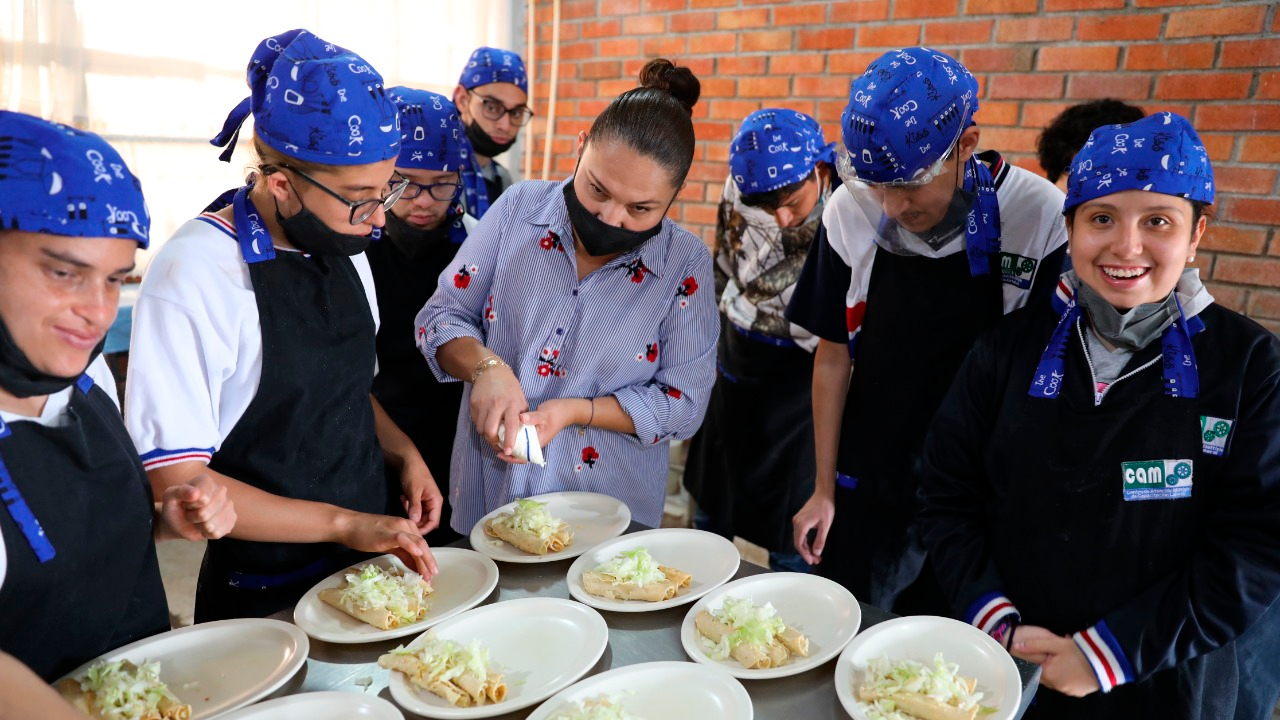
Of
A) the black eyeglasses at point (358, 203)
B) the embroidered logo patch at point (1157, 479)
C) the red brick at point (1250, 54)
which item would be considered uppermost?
the red brick at point (1250, 54)

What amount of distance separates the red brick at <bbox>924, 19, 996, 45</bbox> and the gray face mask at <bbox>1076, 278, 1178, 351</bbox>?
2.36 meters

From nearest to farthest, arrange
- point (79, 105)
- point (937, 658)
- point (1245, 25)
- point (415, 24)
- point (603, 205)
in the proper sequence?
point (937, 658) → point (603, 205) → point (1245, 25) → point (79, 105) → point (415, 24)

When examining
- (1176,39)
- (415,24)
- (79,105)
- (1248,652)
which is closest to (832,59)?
(1176,39)

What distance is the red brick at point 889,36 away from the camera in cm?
366

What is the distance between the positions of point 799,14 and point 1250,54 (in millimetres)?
1823

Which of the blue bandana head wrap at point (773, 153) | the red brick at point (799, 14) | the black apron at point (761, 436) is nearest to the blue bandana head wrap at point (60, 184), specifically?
the blue bandana head wrap at point (773, 153)

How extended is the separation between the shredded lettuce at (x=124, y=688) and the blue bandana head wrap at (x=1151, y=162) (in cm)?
169

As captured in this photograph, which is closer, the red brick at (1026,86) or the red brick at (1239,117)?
the red brick at (1239,117)

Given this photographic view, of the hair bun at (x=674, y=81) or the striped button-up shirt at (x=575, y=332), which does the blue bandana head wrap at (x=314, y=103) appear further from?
the hair bun at (x=674, y=81)

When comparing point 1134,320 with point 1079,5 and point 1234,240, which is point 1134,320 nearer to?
point 1234,240

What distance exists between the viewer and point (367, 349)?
1.67m

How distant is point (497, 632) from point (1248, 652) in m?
1.41

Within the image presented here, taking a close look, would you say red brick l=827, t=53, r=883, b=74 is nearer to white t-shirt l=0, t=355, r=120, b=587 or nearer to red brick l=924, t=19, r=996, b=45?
red brick l=924, t=19, r=996, b=45

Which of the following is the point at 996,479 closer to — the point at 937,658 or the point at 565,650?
the point at 937,658
